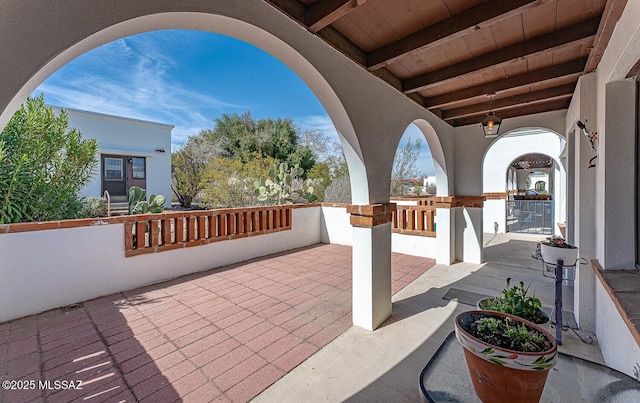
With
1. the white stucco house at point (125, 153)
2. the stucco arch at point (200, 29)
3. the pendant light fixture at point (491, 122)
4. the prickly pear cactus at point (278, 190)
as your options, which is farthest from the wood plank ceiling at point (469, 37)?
the white stucco house at point (125, 153)

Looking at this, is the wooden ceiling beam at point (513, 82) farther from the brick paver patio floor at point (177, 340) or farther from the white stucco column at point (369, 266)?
the brick paver patio floor at point (177, 340)

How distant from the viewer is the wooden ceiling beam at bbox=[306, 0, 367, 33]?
1600 mm

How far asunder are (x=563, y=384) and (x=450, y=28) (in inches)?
86.8

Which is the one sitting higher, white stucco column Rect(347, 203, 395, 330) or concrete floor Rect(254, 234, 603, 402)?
white stucco column Rect(347, 203, 395, 330)

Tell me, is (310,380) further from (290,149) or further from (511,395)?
(290,149)

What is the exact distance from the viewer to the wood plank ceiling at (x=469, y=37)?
5.85 feet

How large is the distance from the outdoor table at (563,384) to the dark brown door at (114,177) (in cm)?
1195

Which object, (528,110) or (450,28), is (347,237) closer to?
(528,110)

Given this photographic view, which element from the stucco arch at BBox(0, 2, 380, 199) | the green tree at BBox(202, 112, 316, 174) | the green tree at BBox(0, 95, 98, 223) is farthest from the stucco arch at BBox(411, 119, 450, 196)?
the green tree at BBox(202, 112, 316, 174)

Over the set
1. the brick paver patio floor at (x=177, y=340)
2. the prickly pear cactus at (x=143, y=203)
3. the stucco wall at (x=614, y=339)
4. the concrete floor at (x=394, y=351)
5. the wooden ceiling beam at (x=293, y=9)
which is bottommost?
the concrete floor at (x=394, y=351)

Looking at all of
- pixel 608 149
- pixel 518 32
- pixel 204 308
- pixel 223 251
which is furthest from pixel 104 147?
pixel 608 149

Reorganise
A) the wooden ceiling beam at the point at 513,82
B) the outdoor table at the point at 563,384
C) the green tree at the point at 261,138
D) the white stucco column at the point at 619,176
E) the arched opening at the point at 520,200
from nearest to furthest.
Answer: the outdoor table at the point at 563,384
the white stucco column at the point at 619,176
the wooden ceiling beam at the point at 513,82
the arched opening at the point at 520,200
the green tree at the point at 261,138

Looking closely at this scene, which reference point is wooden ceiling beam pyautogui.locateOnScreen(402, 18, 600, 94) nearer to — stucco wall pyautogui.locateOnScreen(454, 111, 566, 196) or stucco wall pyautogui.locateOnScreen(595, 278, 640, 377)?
stucco wall pyautogui.locateOnScreen(595, 278, 640, 377)

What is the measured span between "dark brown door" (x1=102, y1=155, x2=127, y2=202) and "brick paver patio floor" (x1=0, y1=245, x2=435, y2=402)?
855cm
